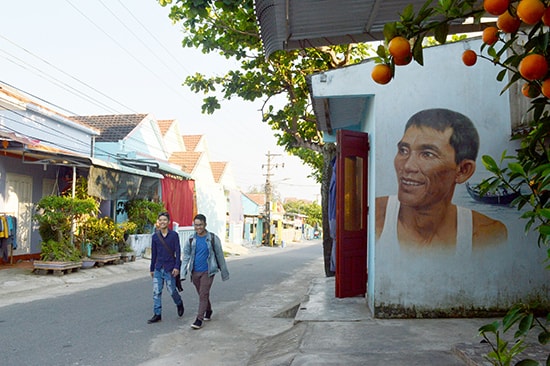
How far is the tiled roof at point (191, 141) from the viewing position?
3435 cm

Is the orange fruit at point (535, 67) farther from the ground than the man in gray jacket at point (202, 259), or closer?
farther from the ground

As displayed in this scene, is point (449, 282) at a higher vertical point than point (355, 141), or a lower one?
lower

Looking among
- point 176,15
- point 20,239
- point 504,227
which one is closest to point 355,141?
point 504,227

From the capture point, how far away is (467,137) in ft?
21.7

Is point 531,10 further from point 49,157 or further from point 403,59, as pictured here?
point 49,157

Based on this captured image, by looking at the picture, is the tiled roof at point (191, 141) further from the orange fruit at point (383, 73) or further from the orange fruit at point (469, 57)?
the orange fruit at point (383, 73)

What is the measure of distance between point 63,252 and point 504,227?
1068 centimetres

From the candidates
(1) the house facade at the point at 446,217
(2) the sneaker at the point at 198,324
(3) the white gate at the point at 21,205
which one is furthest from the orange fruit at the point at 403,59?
(3) the white gate at the point at 21,205

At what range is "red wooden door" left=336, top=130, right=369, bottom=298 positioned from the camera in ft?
24.3

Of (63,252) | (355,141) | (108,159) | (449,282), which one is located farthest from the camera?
(108,159)

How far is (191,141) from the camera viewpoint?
34969 mm

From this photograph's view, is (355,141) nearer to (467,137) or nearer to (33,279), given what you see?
(467,137)

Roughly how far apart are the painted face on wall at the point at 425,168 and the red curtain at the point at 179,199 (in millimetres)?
14300

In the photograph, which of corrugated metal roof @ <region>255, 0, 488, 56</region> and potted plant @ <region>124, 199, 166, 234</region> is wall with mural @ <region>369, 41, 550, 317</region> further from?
potted plant @ <region>124, 199, 166, 234</region>
